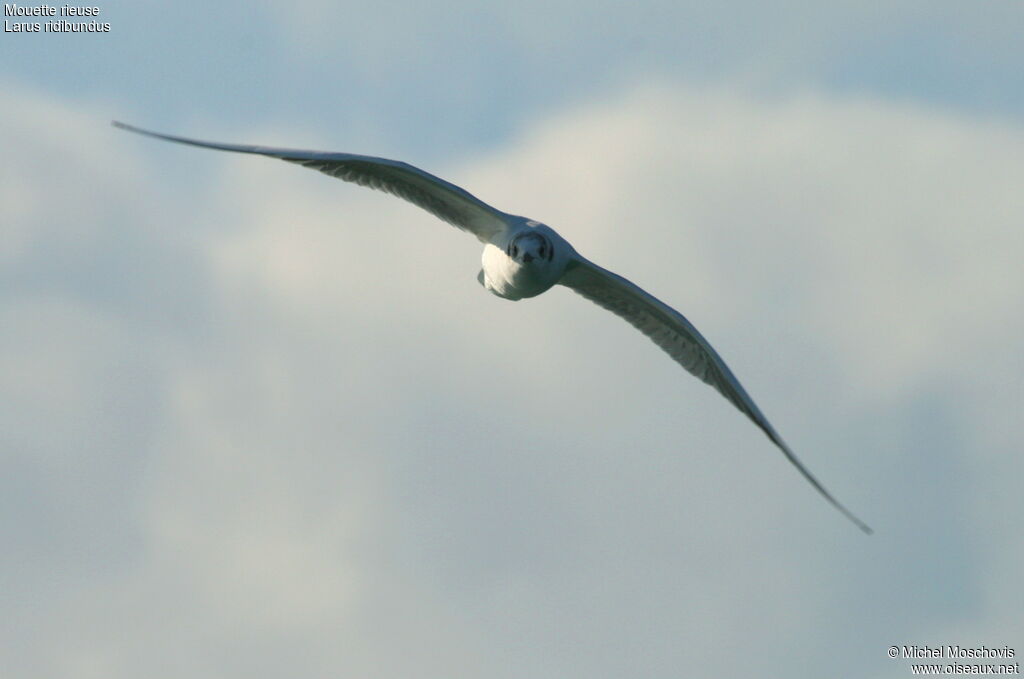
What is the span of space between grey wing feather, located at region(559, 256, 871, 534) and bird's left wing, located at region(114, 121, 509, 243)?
1.81 m

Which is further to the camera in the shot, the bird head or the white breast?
the white breast

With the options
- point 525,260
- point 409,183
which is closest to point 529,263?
point 525,260

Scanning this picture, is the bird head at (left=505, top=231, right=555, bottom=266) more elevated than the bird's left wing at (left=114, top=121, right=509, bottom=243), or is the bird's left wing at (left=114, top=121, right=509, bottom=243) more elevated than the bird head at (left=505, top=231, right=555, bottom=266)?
the bird's left wing at (left=114, top=121, right=509, bottom=243)

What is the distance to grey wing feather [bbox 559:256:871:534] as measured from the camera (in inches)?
1057

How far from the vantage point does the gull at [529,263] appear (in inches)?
958

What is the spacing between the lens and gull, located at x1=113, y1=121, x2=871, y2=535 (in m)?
24.3

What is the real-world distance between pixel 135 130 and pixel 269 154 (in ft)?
8.57

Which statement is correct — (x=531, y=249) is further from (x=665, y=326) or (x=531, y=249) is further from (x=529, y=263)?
(x=665, y=326)

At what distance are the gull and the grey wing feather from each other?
18mm

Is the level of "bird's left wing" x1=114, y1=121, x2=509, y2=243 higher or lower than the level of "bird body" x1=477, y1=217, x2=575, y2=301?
higher

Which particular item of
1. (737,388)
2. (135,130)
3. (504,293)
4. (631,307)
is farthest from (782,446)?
(135,130)

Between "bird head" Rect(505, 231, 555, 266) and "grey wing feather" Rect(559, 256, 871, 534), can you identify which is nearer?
"bird head" Rect(505, 231, 555, 266)

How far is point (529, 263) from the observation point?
957 inches

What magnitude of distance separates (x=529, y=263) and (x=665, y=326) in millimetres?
4515
